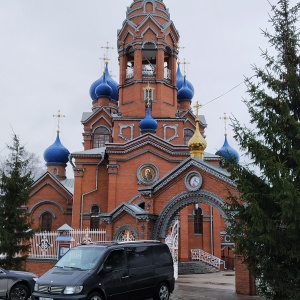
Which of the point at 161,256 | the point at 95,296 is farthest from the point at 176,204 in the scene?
the point at 95,296

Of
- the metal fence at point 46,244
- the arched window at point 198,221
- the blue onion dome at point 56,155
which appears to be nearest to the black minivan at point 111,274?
the metal fence at point 46,244

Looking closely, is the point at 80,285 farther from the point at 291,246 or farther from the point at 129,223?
the point at 129,223

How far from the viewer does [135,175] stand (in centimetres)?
2472

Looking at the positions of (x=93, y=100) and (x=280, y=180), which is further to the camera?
(x=93, y=100)

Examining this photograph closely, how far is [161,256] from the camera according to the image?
1082 cm

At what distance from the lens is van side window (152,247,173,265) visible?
1063 cm

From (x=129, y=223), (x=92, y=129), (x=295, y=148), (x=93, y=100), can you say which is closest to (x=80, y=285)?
(x=295, y=148)

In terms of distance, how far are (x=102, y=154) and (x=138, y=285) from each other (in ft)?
54.7

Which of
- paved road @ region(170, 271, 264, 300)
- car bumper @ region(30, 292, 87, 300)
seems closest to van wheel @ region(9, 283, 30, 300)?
car bumper @ region(30, 292, 87, 300)

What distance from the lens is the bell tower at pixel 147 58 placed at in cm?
2705

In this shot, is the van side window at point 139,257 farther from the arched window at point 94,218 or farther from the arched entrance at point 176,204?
the arched window at point 94,218

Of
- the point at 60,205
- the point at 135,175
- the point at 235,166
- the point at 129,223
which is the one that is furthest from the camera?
the point at 60,205

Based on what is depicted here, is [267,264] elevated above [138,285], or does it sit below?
above

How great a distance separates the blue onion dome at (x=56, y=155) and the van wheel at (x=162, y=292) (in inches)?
896
